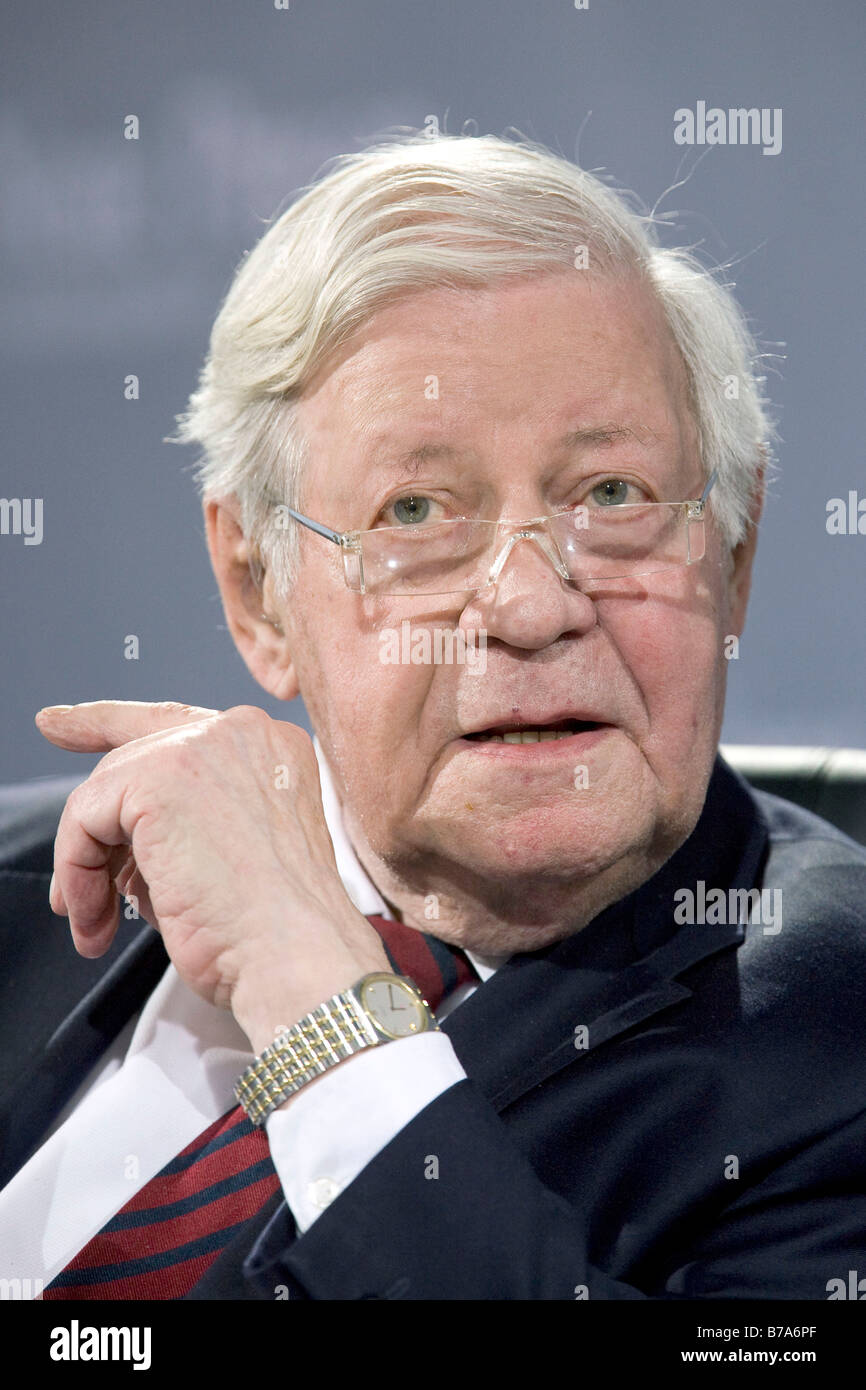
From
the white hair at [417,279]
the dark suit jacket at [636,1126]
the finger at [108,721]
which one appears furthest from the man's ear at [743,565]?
the finger at [108,721]

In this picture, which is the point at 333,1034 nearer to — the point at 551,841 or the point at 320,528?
the point at 551,841

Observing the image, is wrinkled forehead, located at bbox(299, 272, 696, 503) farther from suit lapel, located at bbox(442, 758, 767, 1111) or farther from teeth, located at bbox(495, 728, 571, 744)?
suit lapel, located at bbox(442, 758, 767, 1111)

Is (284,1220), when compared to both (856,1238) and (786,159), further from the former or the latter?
(786,159)

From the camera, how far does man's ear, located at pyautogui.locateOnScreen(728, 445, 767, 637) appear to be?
171cm

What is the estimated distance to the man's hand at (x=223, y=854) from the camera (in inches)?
50.2

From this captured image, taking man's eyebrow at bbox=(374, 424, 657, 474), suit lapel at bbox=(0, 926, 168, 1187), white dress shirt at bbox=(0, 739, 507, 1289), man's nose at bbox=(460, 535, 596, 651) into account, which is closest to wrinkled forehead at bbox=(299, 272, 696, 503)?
man's eyebrow at bbox=(374, 424, 657, 474)

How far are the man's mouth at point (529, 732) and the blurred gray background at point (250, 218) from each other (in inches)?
31.2

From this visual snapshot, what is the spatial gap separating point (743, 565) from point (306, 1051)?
35.1 inches

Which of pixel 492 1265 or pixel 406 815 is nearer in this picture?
pixel 492 1265

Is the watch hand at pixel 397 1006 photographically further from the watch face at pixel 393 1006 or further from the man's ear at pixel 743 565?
the man's ear at pixel 743 565

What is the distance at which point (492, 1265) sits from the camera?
3.65 feet

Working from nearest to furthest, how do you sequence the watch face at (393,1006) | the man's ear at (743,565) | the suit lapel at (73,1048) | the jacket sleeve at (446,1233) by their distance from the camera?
the jacket sleeve at (446,1233) < the watch face at (393,1006) < the suit lapel at (73,1048) < the man's ear at (743,565)
